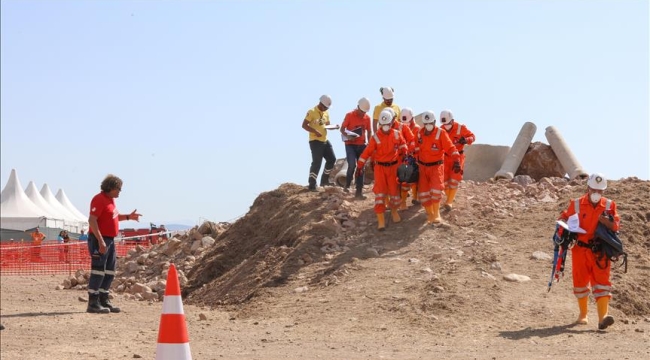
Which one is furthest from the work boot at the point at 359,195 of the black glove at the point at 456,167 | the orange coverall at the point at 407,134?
the black glove at the point at 456,167

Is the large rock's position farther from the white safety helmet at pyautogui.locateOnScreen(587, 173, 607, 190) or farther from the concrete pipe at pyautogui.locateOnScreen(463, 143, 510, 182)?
the white safety helmet at pyautogui.locateOnScreen(587, 173, 607, 190)

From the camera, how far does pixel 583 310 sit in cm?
1180

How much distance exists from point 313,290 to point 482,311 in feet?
8.68

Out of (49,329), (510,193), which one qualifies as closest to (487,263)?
(510,193)

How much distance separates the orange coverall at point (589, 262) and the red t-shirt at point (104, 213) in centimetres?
601

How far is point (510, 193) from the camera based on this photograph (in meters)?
17.6

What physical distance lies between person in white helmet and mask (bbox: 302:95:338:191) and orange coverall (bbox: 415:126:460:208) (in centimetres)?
270

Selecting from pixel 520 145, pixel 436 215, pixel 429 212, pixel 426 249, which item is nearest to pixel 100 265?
pixel 426 249

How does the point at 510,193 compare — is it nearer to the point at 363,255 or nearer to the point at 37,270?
the point at 363,255

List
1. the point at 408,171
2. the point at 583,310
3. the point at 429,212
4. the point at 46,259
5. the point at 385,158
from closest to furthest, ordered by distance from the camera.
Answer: the point at 583,310
the point at 408,171
the point at 385,158
the point at 429,212
the point at 46,259

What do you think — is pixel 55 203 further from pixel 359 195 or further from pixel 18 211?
pixel 359 195

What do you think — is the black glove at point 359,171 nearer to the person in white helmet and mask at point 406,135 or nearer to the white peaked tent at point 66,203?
the person in white helmet and mask at point 406,135

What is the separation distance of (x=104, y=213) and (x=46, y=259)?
15887mm

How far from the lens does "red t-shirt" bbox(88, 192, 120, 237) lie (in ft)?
44.1
